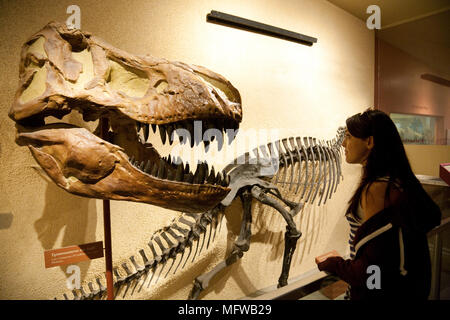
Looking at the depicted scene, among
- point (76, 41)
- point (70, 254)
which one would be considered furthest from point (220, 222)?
point (76, 41)

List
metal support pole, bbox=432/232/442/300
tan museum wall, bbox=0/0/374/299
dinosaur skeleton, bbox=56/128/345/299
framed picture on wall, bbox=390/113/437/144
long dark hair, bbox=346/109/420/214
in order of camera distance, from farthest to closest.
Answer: framed picture on wall, bbox=390/113/437/144 < dinosaur skeleton, bbox=56/128/345/299 < metal support pole, bbox=432/232/442/300 < tan museum wall, bbox=0/0/374/299 < long dark hair, bbox=346/109/420/214

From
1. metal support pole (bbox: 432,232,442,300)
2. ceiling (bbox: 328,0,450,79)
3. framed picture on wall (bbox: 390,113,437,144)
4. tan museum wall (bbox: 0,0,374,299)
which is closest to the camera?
tan museum wall (bbox: 0,0,374,299)

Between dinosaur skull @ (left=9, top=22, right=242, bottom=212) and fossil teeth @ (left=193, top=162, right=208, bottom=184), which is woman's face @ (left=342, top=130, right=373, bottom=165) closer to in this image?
dinosaur skull @ (left=9, top=22, right=242, bottom=212)

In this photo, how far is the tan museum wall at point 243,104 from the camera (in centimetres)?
164

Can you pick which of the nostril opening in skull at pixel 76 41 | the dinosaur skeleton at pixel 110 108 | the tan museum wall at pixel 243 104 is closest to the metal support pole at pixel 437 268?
the tan museum wall at pixel 243 104

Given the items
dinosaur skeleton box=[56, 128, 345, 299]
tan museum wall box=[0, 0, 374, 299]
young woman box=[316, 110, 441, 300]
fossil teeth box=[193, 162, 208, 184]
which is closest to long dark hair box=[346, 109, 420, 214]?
young woman box=[316, 110, 441, 300]

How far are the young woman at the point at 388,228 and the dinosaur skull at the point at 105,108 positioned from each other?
62 cm

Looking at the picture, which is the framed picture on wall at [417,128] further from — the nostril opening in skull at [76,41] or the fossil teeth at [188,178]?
the nostril opening in skull at [76,41]

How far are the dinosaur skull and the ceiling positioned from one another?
101 inches

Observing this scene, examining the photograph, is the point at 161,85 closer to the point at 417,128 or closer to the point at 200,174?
the point at 200,174

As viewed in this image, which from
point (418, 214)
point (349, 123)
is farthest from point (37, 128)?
point (418, 214)

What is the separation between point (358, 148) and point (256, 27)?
1.72 meters

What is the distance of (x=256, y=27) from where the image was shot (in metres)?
2.49

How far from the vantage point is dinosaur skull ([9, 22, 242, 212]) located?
1059 millimetres
